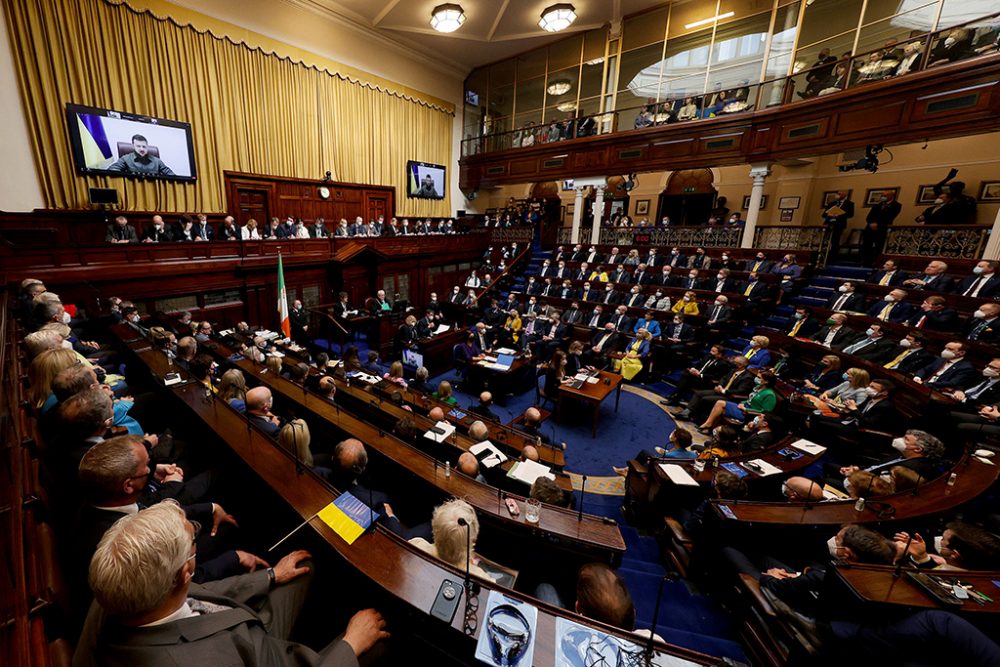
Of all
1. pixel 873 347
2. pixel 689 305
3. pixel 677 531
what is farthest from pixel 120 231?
pixel 873 347

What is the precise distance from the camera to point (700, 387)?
23.2ft

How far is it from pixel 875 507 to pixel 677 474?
143 cm

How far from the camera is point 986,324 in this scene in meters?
5.36

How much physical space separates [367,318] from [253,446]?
22.5 ft

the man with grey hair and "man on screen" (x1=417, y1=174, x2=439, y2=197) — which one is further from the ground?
"man on screen" (x1=417, y1=174, x2=439, y2=197)

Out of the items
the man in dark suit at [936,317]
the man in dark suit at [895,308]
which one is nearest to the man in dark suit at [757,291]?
the man in dark suit at [895,308]

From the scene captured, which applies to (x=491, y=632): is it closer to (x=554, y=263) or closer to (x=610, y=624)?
(x=610, y=624)

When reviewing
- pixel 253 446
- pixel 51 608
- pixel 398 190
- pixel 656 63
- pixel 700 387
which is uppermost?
pixel 656 63

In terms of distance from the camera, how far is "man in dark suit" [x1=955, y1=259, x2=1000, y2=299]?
5.94 m

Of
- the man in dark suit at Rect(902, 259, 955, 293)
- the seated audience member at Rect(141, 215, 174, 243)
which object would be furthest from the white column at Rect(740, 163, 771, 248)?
the seated audience member at Rect(141, 215, 174, 243)

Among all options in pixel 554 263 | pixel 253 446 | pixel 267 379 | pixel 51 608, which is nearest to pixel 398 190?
pixel 554 263

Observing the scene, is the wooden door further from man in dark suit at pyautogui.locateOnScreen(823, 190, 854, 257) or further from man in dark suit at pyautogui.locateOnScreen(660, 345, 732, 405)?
man in dark suit at pyautogui.locateOnScreen(823, 190, 854, 257)

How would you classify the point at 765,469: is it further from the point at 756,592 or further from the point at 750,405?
the point at 750,405

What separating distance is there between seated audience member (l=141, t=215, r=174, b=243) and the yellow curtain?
4.24 ft
